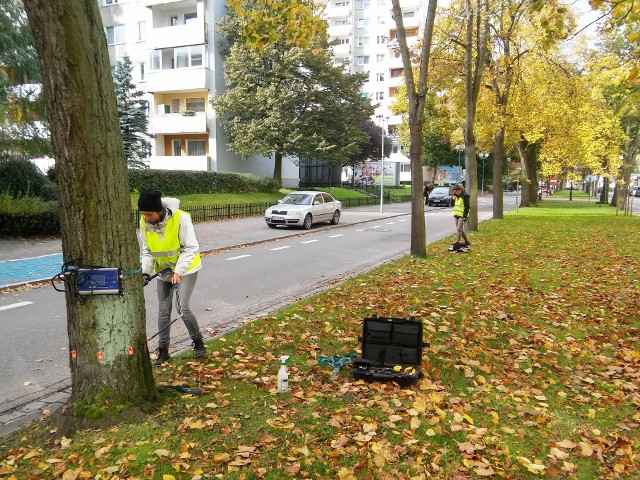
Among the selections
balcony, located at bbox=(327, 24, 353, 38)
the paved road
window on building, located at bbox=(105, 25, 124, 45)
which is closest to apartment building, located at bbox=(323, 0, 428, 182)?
balcony, located at bbox=(327, 24, 353, 38)

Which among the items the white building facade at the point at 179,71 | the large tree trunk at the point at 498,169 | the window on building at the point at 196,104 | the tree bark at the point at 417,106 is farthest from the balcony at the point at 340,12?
the tree bark at the point at 417,106

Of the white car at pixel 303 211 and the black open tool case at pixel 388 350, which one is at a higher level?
the white car at pixel 303 211

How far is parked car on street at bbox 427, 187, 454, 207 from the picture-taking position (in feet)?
139

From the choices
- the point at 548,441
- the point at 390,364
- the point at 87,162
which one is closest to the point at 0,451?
the point at 87,162

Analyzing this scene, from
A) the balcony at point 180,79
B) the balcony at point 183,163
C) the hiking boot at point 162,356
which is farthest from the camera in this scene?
the balcony at point 183,163

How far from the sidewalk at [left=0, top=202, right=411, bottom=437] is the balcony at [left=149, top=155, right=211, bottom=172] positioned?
46.0 feet

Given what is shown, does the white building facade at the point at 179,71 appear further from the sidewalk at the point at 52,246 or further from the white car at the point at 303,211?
the sidewalk at the point at 52,246

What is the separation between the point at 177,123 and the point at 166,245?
35.8m

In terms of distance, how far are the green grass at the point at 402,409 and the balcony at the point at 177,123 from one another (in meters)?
32.7

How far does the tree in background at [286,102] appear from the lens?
112 feet

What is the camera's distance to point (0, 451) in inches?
145

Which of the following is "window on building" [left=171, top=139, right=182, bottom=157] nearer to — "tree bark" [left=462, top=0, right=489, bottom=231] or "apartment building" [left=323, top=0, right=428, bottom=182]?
"tree bark" [left=462, top=0, right=489, bottom=231]

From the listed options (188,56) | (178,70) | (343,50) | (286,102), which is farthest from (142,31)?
(343,50)

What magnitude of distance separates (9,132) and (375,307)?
47.3ft
